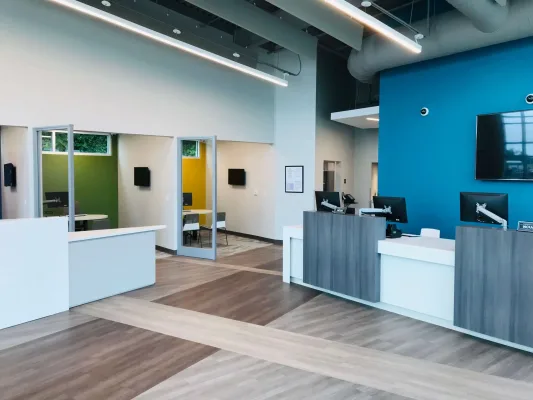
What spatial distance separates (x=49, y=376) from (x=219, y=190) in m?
7.95

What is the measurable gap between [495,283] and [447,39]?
133 inches

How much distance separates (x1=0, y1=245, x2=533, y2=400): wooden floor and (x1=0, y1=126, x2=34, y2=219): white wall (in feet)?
7.41

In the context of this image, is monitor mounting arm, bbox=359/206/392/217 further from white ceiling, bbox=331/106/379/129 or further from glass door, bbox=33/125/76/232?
glass door, bbox=33/125/76/232

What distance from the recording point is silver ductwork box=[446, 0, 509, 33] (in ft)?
14.6

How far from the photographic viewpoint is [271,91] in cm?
952

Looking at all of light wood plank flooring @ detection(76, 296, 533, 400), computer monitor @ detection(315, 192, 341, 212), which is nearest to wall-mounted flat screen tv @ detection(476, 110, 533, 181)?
computer monitor @ detection(315, 192, 341, 212)

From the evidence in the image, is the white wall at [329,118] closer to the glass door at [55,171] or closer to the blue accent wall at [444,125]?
the blue accent wall at [444,125]

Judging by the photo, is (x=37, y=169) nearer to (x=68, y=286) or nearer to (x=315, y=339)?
(x=68, y=286)

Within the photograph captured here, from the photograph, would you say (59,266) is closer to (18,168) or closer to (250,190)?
(18,168)

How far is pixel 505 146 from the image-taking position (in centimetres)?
561

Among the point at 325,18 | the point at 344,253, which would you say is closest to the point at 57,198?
the point at 344,253

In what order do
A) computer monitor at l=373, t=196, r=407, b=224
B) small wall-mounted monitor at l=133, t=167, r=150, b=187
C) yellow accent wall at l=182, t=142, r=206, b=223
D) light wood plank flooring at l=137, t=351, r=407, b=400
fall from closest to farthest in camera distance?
1. light wood plank flooring at l=137, t=351, r=407, b=400
2. computer monitor at l=373, t=196, r=407, b=224
3. small wall-mounted monitor at l=133, t=167, r=150, b=187
4. yellow accent wall at l=182, t=142, r=206, b=223

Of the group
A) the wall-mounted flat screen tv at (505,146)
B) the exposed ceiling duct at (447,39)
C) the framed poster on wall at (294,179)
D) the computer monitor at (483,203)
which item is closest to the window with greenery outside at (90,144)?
the framed poster on wall at (294,179)

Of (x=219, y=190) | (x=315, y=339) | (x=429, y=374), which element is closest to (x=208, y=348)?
(x=315, y=339)
